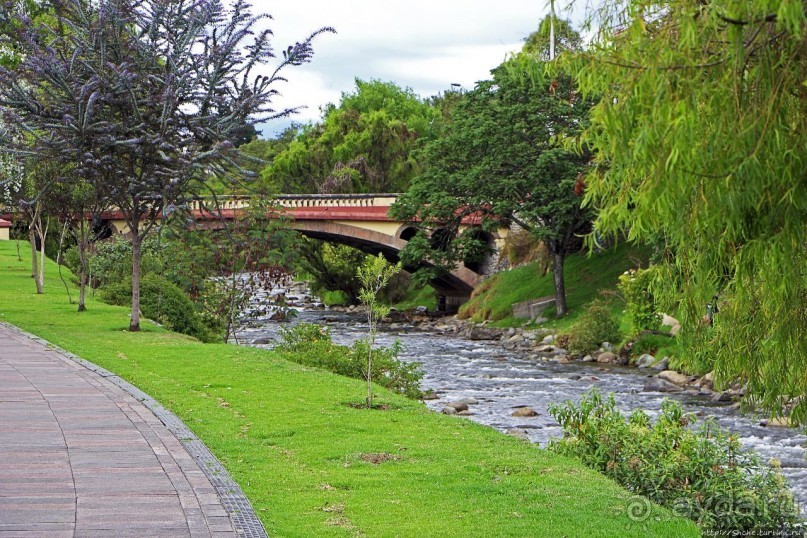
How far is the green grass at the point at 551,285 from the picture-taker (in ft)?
142

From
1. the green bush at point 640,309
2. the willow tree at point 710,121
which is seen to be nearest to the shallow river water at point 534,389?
the green bush at point 640,309

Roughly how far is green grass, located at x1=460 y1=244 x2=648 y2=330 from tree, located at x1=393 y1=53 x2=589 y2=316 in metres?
1.87

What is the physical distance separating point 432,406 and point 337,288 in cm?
3744

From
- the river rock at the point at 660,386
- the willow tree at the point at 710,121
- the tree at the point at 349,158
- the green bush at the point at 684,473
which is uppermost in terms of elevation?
the tree at the point at 349,158

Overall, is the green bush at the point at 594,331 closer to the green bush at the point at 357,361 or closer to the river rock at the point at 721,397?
the river rock at the point at 721,397

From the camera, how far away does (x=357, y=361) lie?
20984 millimetres

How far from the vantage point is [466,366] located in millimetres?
31062

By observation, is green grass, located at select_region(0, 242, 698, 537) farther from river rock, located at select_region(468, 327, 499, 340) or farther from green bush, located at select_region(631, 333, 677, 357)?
river rock, located at select_region(468, 327, 499, 340)

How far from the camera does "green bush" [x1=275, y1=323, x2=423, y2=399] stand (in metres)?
20.3

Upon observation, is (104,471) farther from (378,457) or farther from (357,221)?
(357,221)

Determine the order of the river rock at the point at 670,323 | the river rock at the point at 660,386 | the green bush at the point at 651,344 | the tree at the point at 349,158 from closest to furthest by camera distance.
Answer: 1. the river rock at the point at 660,386
2. the green bush at the point at 651,344
3. the river rock at the point at 670,323
4. the tree at the point at 349,158

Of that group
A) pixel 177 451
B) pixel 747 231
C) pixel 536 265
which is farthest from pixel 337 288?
pixel 747 231

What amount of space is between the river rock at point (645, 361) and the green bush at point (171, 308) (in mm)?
13013

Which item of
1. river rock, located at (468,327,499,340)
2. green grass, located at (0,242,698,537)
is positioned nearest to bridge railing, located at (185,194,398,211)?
river rock, located at (468,327,499,340)
